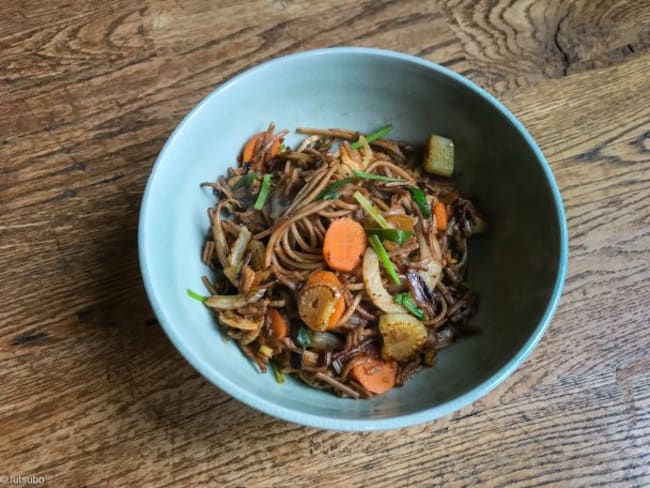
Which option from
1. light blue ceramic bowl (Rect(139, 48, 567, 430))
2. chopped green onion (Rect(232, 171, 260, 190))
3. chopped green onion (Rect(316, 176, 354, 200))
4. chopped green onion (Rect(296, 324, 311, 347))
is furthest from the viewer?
chopped green onion (Rect(232, 171, 260, 190))

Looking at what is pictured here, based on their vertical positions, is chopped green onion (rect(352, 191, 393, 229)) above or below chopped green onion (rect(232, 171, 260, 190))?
above

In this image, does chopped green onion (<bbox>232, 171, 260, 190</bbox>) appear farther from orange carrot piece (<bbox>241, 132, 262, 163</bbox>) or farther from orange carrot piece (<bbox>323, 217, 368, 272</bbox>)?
orange carrot piece (<bbox>323, 217, 368, 272</bbox>)

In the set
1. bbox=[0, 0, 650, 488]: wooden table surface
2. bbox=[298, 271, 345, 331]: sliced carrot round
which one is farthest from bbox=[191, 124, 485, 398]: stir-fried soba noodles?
bbox=[0, 0, 650, 488]: wooden table surface

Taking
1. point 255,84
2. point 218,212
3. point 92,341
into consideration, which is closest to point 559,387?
point 218,212

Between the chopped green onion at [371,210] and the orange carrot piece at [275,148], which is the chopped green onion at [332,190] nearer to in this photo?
the chopped green onion at [371,210]

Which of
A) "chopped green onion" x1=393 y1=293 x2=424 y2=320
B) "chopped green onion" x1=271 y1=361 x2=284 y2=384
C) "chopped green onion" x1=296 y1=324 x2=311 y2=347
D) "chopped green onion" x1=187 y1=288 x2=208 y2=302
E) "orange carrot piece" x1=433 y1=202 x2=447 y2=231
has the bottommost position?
"chopped green onion" x1=271 y1=361 x2=284 y2=384

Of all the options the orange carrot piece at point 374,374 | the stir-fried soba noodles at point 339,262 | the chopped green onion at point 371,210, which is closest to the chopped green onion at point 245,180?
the stir-fried soba noodles at point 339,262

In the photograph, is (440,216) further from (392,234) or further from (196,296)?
(196,296)

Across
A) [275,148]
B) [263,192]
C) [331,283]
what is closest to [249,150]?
[275,148]
